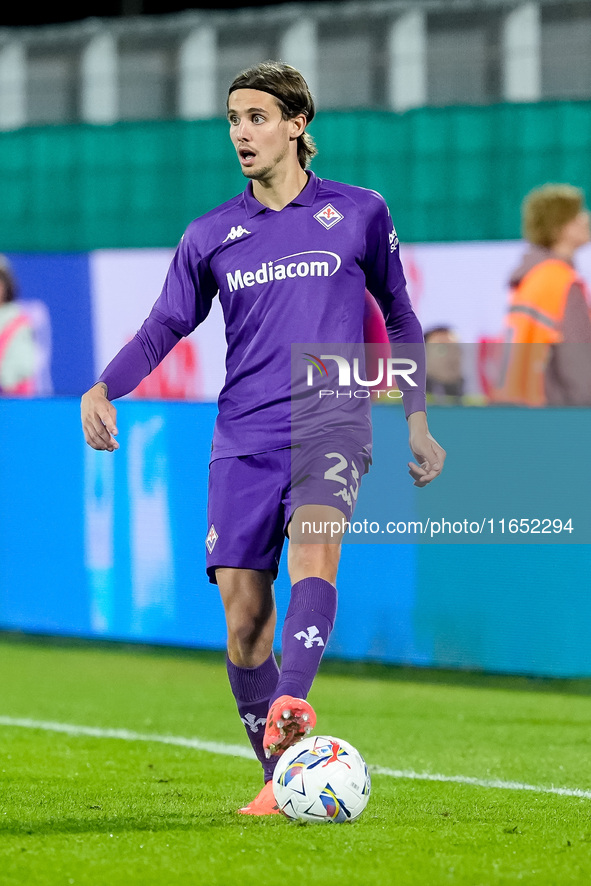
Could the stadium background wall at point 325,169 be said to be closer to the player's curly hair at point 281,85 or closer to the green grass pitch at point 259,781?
the green grass pitch at point 259,781

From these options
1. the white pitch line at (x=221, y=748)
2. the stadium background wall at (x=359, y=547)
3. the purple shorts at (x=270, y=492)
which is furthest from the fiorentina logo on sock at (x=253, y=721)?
the stadium background wall at (x=359, y=547)

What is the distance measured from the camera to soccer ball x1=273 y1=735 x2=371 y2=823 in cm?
419

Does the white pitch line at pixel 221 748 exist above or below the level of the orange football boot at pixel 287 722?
below

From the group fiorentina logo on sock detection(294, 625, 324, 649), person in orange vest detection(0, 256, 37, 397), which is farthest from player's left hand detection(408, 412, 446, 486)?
person in orange vest detection(0, 256, 37, 397)

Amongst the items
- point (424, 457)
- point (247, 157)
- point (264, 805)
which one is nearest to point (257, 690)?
point (264, 805)

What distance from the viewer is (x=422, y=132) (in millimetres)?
12359

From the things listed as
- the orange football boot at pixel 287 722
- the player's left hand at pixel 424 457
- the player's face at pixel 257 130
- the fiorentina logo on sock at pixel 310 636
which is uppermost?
the player's face at pixel 257 130

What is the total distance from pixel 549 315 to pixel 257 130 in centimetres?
555

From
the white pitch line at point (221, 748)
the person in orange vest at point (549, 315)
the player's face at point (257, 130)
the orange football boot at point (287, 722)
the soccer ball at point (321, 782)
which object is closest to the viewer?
the orange football boot at point (287, 722)

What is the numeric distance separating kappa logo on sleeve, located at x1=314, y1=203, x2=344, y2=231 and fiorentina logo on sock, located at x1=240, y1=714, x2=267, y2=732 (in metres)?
1.48

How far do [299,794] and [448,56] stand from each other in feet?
42.0

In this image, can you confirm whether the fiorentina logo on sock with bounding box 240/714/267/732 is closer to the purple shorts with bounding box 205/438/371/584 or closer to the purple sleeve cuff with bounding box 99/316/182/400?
the purple shorts with bounding box 205/438/371/584

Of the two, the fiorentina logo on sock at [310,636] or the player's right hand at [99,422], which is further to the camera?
the player's right hand at [99,422]

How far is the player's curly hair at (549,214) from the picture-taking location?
988 cm
